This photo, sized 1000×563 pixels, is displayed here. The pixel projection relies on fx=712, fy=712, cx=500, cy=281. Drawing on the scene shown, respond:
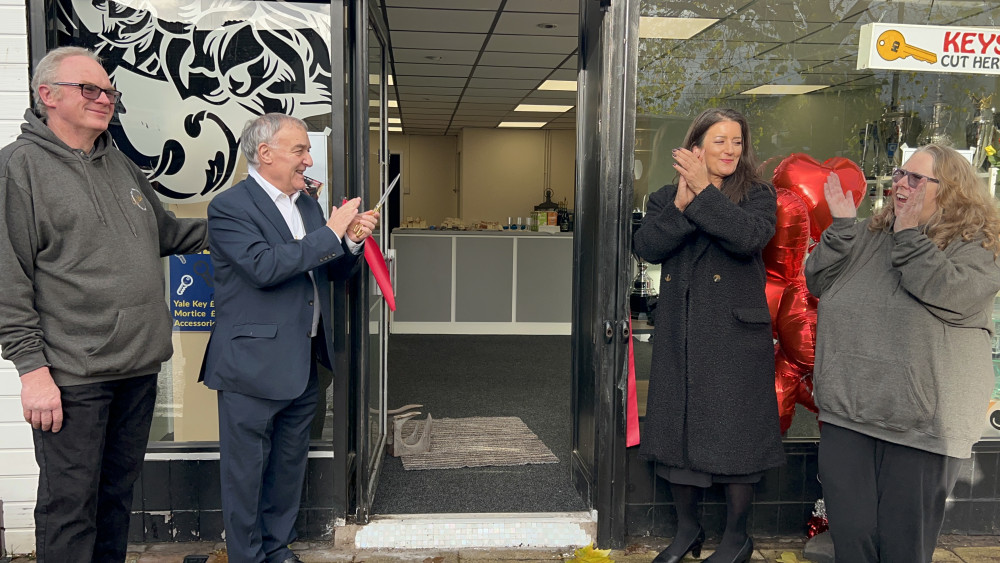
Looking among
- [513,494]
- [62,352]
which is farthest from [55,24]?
A: [513,494]

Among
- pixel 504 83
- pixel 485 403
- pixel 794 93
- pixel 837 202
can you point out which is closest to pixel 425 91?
pixel 504 83

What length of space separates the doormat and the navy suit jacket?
148cm

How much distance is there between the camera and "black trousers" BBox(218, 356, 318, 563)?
227cm

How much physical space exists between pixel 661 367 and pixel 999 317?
5.27 feet

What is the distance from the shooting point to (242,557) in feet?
7.57

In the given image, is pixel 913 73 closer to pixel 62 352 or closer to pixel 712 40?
pixel 712 40

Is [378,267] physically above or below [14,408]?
above

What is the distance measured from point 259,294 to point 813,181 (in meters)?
1.95

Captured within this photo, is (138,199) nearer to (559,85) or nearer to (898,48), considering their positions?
(898,48)

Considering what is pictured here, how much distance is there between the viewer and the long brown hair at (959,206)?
73.9 inches

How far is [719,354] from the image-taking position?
233cm

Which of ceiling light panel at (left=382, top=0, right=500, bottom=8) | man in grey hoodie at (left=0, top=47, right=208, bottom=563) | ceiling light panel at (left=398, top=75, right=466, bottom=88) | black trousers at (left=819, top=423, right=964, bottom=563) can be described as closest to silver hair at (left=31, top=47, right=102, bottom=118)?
man in grey hoodie at (left=0, top=47, right=208, bottom=563)

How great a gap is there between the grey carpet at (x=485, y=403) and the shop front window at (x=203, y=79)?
1.50 metres

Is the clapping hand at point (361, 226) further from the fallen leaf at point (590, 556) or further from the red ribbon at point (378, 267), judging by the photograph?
the fallen leaf at point (590, 556)
